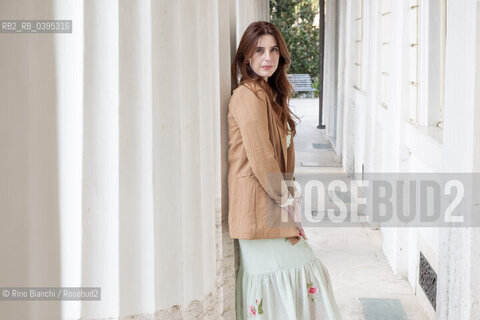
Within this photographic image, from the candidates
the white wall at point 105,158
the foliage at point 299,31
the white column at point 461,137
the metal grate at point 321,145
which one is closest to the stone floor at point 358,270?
the white column at point 461,137

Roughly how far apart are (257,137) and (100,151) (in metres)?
1.43

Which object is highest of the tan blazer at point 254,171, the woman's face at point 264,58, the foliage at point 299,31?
the foliage at point 299,31

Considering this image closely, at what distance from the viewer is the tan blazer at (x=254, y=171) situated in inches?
104

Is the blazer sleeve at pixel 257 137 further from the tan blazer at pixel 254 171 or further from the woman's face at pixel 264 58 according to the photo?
the woman's face at pixel 264 58

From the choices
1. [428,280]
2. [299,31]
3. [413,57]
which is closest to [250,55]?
[428,280]

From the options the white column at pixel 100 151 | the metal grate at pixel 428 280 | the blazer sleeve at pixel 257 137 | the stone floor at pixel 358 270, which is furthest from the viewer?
the stone floor at pixel 358 270

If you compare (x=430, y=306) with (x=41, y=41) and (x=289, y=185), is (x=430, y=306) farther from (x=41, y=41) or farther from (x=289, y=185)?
(x=41, y=41)

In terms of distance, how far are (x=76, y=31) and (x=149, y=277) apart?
550 mm

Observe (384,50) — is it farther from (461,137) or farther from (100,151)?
(100,151)

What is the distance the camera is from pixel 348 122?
9453 mm

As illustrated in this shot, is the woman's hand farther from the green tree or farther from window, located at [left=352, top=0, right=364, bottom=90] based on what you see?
the green tree

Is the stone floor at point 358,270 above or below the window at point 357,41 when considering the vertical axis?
below

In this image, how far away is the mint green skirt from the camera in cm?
283

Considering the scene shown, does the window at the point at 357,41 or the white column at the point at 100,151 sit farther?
the window at the point at 357,41
